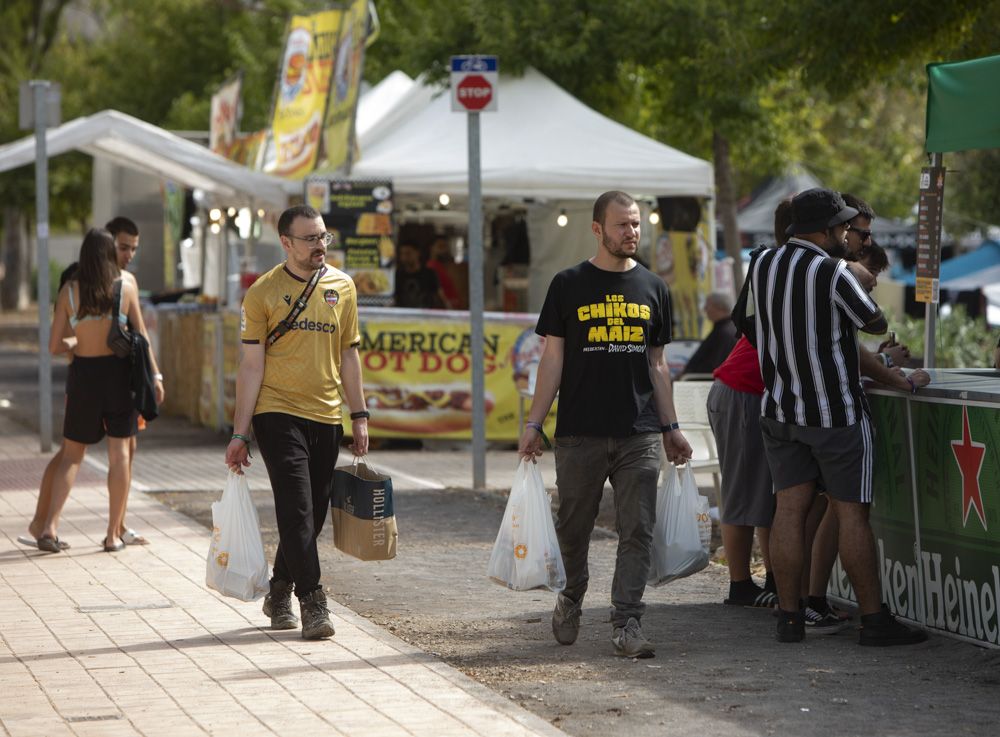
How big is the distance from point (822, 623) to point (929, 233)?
232 cm

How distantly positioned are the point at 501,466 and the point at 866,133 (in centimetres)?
3203

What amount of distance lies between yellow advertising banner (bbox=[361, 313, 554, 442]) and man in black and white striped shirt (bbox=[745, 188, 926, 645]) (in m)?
8.54

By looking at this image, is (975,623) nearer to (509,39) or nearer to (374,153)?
(374,153)

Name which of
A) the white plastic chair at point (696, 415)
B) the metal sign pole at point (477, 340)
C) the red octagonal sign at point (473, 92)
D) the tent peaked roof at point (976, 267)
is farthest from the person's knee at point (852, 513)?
the tent peaked roof at point (976, 267)

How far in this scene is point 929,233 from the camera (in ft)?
27.7

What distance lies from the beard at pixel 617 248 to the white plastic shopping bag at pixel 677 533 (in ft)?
2.96

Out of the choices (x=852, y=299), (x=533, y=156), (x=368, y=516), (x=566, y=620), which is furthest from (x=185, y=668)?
(x=533, y=156)

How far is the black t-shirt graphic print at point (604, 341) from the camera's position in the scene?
21.5 ft

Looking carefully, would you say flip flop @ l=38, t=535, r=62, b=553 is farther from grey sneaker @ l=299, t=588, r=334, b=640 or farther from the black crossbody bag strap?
the black crossbody bag strap

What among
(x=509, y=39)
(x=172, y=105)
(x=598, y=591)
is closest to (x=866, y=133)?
(x=172, y=105)

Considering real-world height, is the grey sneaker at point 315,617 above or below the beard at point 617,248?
below

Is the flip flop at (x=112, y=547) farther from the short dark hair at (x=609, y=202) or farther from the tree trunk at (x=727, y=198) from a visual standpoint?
the tree trunk at (x=727, y=198)

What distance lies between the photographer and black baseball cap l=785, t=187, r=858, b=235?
6.82 metres

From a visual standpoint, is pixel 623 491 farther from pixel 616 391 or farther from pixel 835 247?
pixel 835 247
